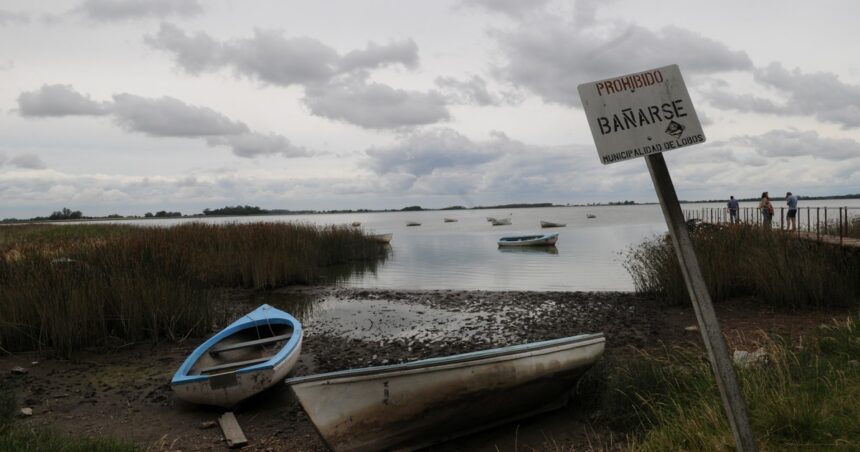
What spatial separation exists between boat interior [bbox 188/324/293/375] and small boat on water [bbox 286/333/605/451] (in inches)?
97.6

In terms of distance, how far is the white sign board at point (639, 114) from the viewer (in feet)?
9.93

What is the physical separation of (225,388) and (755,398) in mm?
5463

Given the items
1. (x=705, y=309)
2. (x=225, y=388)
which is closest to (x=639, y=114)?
(x=705, y=309)

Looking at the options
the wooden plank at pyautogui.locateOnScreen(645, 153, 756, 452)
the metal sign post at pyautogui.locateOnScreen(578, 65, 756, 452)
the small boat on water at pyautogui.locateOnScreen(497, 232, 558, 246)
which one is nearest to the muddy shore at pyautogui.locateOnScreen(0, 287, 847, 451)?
the wooden plank at pyautogui.locateOnScreen(645, 153, 756, 452)

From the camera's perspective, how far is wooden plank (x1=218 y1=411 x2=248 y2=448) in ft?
19.1

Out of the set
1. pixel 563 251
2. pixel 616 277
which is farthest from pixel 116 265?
pixel 563 251

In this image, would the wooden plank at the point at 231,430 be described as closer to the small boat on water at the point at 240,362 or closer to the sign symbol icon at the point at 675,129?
the small boat on water at the point at 240,362

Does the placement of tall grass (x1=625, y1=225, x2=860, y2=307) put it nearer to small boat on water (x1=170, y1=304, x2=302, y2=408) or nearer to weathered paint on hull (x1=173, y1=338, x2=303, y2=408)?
small boat on water (x1=170, y1=304, x2=302, y2=408)

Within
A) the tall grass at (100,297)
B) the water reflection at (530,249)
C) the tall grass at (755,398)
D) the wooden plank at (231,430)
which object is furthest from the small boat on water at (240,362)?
the water reflection at (530,249)

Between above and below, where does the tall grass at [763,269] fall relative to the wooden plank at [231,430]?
above

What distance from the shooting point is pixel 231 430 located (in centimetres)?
613

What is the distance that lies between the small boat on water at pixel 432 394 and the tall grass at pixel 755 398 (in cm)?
71

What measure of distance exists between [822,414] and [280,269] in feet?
50.4

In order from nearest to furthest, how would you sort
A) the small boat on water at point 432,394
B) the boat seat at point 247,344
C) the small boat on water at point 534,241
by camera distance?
the small boat on water at point 432,394 < the boat seat at point 247,344 < the small boat on water at point 534,241
